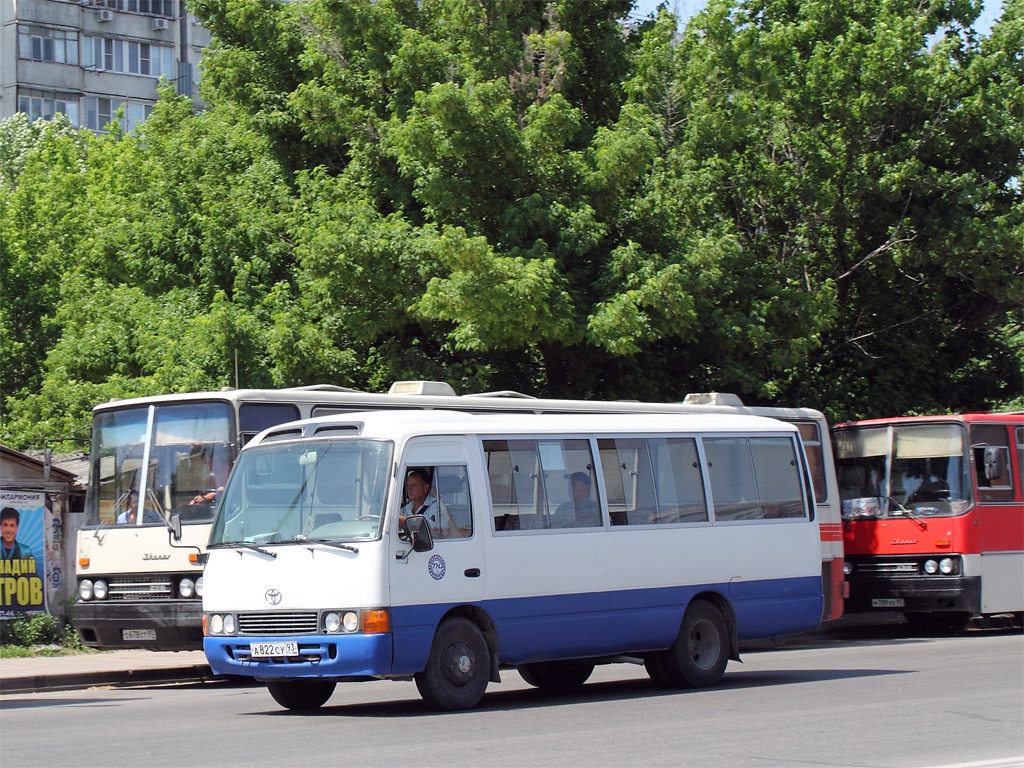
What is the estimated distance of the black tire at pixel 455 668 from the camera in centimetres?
1122

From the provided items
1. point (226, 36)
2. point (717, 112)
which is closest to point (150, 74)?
point (226, 36)

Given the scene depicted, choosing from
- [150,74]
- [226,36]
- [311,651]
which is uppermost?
[150,74]

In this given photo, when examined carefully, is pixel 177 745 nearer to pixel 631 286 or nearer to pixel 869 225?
pixel 631 286

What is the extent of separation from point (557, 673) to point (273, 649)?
3515 millimetres

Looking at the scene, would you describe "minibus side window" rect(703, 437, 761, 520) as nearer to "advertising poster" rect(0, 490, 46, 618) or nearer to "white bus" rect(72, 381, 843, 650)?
"white bus" rect(72, 381, 843, 650)

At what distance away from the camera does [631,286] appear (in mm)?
20422

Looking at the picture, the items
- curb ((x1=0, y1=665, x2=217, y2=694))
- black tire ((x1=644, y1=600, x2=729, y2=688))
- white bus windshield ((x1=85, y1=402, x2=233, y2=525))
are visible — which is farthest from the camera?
curb ((x1=0, y1=665, x2=217, y2=694))

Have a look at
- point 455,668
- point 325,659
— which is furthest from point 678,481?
point 325,659

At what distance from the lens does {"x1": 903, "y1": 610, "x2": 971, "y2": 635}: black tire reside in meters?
21.7

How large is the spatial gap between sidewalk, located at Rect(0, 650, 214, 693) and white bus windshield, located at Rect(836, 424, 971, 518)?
9660mm

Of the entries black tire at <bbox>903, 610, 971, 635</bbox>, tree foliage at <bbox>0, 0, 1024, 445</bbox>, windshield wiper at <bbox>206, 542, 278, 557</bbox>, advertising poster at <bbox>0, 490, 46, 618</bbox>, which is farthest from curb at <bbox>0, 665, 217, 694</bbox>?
black tire at <bbox>903, 610, 971, 635</bbox>

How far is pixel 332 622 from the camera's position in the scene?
10.9 m

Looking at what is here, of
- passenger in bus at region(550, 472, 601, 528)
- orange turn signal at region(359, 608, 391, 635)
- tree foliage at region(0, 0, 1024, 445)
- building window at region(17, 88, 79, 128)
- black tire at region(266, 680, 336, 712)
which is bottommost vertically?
black tire at region(266, 680, 336, 712)

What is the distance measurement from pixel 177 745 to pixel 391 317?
11.7 metres
